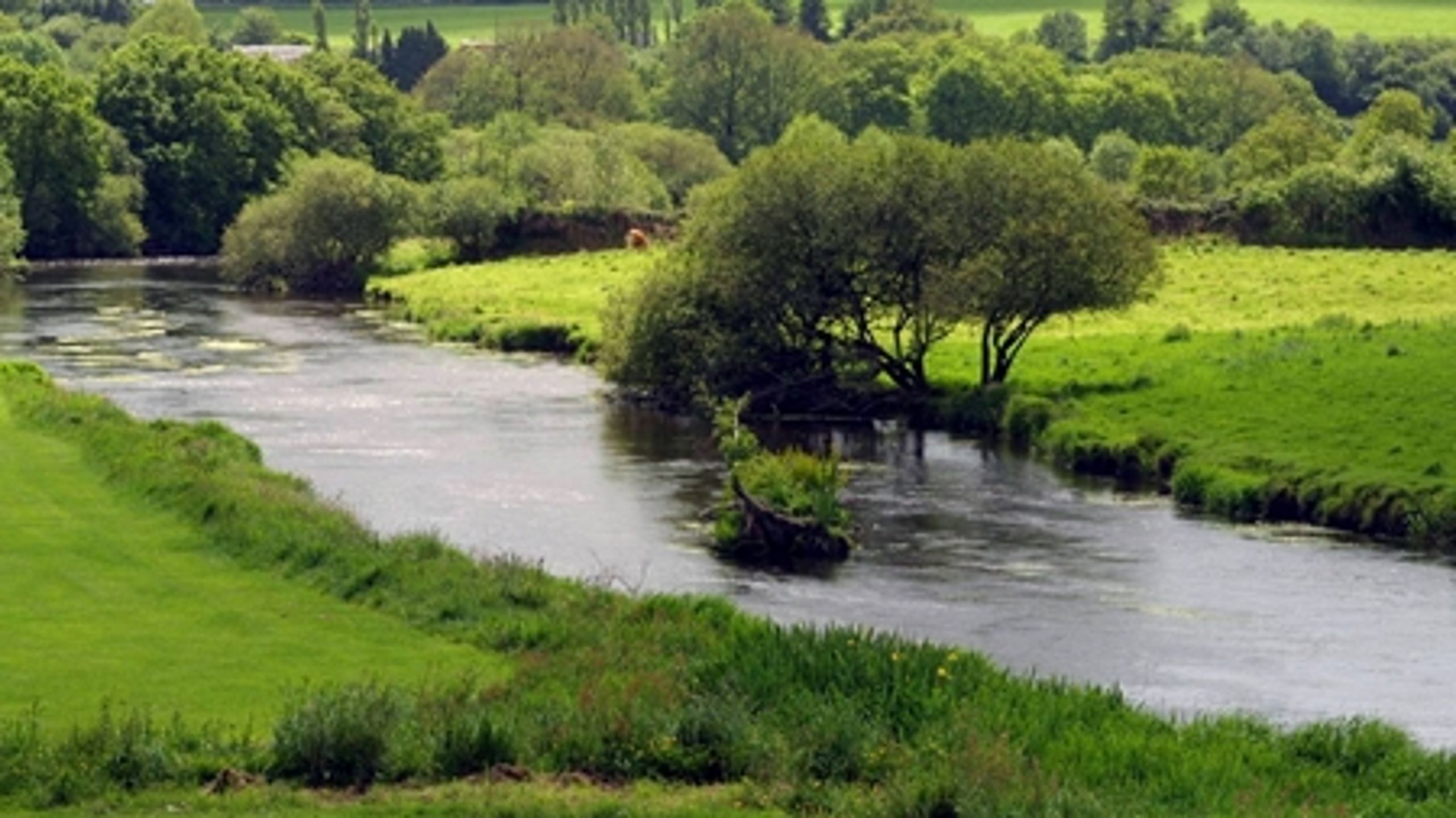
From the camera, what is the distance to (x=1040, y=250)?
6775 cm

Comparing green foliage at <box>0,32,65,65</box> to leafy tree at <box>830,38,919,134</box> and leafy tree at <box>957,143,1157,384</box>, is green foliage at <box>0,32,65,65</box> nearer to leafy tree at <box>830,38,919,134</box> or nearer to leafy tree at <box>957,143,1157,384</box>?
leafy tree at <box>830,38,919,134</box>

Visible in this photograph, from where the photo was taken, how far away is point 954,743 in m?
26.2

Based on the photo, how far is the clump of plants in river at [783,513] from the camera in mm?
48094

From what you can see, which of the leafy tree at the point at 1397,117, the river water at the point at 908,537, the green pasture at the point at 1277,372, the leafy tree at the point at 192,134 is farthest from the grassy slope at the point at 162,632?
the leafy tree at the point at 1397,117

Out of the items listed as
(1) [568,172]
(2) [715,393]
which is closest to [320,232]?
(1) [568,172]

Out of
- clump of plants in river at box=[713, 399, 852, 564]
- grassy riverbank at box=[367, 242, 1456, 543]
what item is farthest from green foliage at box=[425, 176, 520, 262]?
clump of plants in river at box=[713, 399, 852, 564]

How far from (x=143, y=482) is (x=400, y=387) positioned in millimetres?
27076

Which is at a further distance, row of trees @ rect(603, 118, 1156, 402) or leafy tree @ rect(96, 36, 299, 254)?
leafy tree @ rect(96, 36, 299, 254)

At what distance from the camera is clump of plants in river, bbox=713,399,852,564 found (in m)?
48.1

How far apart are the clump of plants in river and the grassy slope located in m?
11.2

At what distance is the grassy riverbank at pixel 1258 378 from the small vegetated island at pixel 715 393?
22 cm

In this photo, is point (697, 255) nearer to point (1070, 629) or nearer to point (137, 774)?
point (1070, 629)

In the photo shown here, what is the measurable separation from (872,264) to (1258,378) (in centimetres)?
1106

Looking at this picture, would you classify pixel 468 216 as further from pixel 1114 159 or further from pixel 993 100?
pixel 993 100
